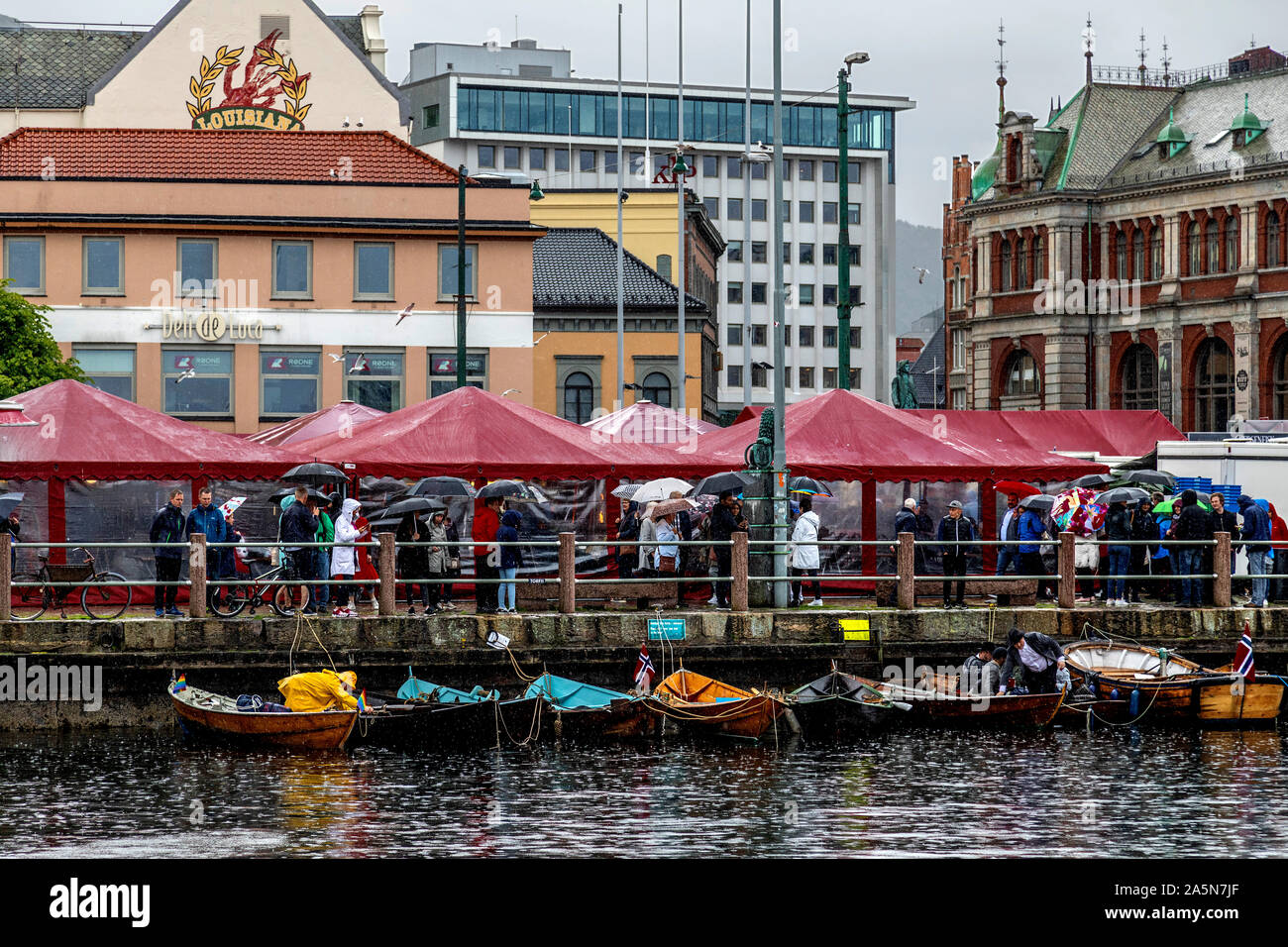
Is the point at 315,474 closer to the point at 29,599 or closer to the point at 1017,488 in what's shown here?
the point at 29,599

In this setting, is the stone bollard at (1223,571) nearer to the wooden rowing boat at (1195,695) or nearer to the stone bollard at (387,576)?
the wooden rowing boat at (1195,695)

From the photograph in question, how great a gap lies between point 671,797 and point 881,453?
1388 centimetres

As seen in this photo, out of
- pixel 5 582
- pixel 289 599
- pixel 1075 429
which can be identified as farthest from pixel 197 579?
pixel 1075 429

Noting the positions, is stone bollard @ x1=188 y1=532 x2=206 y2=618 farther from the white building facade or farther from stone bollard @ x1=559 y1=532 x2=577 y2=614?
the white building facade

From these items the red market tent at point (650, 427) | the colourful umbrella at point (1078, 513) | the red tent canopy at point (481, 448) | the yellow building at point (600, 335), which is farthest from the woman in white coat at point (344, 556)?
the yellow building at point (600, 335)

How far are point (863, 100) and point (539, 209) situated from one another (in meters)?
50.0

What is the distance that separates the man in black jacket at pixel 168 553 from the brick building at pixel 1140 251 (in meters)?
62.9

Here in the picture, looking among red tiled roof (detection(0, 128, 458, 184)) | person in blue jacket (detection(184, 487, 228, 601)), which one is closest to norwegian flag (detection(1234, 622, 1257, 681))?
person in blue jacket (detection(184, 487, 228, 601))

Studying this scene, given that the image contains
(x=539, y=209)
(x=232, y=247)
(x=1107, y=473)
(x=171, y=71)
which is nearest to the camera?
(x=1107, y=473)

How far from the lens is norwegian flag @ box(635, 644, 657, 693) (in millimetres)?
26344
